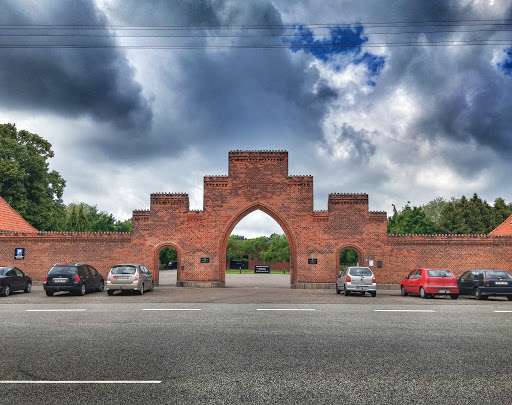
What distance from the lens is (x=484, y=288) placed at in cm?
1845

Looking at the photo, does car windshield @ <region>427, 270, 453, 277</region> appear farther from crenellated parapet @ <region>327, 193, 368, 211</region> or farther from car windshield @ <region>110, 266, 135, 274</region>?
car windshield @ <region>110, 266, 135, 274</region>

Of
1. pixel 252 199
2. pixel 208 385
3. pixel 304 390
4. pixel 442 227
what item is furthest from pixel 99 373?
pixel 442 227

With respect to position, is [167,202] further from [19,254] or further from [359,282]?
[359,282]

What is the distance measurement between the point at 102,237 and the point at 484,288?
71.8ft

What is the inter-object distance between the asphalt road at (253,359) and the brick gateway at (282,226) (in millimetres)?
14807

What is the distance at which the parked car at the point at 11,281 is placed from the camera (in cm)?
1835

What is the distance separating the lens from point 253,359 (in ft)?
21.7

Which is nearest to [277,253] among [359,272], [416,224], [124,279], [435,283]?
[416,224]

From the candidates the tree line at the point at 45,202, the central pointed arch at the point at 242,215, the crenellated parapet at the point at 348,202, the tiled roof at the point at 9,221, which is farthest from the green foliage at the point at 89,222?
the crenellated parapet at the point at 348,202

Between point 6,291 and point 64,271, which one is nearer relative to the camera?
point 6,291

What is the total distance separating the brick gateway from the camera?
2612 centimetres

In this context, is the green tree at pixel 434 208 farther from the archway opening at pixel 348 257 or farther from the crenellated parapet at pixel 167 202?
the crenellated parapet at pixel 167 202

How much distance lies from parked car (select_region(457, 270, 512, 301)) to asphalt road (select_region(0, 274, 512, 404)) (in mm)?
7750

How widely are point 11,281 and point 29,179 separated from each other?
21.7 m
